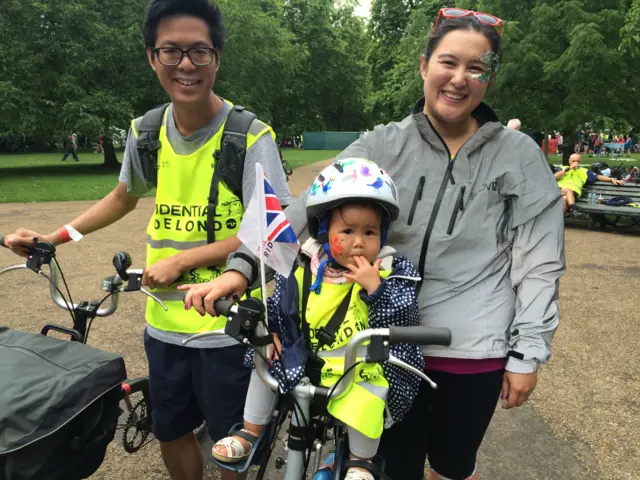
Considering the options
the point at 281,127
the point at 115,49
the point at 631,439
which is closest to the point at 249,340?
the point at 631,439

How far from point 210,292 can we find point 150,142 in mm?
968

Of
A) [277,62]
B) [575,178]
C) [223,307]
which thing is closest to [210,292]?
[223,307]

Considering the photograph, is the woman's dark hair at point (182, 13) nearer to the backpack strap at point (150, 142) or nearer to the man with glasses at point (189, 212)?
the man with glasses at point (189, 212)

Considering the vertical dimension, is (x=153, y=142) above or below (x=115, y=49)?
below

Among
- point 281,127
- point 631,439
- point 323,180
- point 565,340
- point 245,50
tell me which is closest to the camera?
point 323,180

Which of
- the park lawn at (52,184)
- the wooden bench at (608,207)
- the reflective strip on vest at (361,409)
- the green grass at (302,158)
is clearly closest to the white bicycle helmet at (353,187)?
the reflective strip on vest at (361,409)

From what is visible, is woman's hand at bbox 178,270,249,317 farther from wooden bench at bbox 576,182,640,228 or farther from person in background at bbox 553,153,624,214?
person in background at bbox 553,153,624,214

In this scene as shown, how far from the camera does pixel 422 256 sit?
1893 millimetres

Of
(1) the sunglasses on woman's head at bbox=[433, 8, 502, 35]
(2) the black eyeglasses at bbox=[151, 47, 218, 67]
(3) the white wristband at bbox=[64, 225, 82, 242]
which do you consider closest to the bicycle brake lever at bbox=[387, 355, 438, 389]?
(1) the sunglasses on woman's head at bbox=[433, 8, 502, 35]

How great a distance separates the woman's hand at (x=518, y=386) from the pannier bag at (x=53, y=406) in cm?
136

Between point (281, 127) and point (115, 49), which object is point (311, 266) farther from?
point (281, 127)

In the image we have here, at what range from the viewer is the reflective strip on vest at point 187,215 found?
7.29 ft

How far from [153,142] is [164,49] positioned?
388 mm

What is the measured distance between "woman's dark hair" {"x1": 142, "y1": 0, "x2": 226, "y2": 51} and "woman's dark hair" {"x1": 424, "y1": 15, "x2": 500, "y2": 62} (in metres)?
0.88
